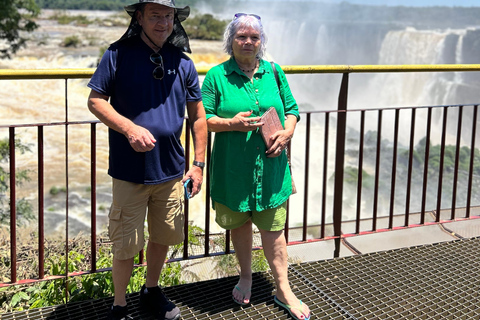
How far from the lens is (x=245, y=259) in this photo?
3162 millimetres

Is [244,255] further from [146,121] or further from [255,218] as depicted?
[146,121]

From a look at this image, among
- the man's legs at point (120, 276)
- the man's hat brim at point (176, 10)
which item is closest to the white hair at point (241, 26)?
the man's hat brim at point (176, 10)

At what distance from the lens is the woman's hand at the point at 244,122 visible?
2.76 m

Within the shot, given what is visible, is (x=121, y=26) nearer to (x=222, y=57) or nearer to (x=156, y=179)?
(x=222, y=57)

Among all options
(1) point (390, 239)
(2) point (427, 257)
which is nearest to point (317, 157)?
(1) point (390, 239)

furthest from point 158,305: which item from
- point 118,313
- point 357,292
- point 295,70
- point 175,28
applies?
point 295,70

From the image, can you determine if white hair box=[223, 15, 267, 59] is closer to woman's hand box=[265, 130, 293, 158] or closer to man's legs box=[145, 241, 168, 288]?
woman's hand box=[265, 130, 293, 158]

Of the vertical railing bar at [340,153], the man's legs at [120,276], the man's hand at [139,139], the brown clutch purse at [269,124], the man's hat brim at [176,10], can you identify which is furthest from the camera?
the vertical railing bar at [340,153]

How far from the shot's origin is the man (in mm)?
2486

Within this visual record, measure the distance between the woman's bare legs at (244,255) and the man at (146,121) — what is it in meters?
0.43

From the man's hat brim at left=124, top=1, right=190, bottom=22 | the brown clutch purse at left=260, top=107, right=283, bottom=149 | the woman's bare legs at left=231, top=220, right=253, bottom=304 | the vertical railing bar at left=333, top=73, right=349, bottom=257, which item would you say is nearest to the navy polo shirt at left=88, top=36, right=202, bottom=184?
the man's hat brim at left=124, top=1, right=190, bottom=22

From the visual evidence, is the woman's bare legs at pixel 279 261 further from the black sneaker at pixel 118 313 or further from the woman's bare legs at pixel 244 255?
the black sneaker at pixel 118 313

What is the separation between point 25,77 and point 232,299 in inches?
64.6

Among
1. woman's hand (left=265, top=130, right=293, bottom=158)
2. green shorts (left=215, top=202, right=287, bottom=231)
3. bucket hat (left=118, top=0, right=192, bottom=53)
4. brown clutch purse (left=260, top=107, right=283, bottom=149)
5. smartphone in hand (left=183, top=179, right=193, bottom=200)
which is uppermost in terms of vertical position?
bucket hat (left=118, top=0, right=192, bottom=53)
